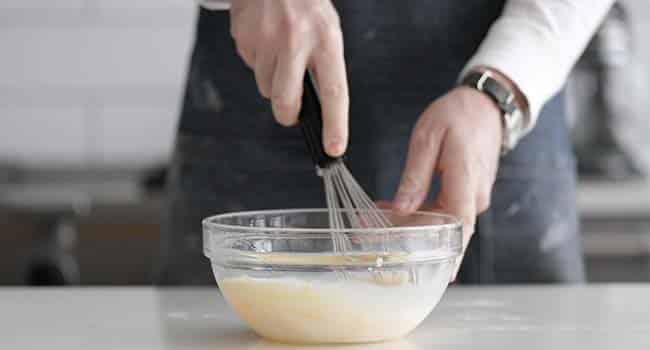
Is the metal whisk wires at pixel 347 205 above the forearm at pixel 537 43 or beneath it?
beneath

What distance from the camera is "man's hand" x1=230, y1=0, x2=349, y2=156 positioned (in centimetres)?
74

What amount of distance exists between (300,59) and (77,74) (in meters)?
1.58

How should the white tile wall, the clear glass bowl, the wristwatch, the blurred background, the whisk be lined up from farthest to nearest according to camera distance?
the white tile wall, the blurred background, the wristwatch, the whisk, the clear glass bowl

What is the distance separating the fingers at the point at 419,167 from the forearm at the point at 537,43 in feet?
0.36

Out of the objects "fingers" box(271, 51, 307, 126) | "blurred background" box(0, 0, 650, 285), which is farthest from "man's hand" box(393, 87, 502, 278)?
"blurred background" box(0, 0, 650, 285)

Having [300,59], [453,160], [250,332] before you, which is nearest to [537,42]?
[453,160]

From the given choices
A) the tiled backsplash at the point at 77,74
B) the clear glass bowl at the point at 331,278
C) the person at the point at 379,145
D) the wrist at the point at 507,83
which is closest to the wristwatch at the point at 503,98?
the wrist at the point at 507,83

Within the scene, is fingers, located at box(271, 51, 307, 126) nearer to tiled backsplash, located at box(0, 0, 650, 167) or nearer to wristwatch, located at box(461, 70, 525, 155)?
wristwatch, located at box(461, 70, 525, 155)

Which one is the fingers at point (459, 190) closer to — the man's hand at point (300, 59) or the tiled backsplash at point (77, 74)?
the man's hand at point (300, 59)

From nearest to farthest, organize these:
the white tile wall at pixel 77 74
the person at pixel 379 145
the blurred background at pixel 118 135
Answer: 1. the person at pixel 379 145
2. the blurred background at pixel 118 135
3. the white tile wall at pixel 77 74

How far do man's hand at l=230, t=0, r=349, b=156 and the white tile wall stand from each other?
58.1 inches

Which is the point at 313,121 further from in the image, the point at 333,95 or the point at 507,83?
the point at 507,83

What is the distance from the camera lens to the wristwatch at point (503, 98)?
88 centimetres

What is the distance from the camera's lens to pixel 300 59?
2.43 feet
